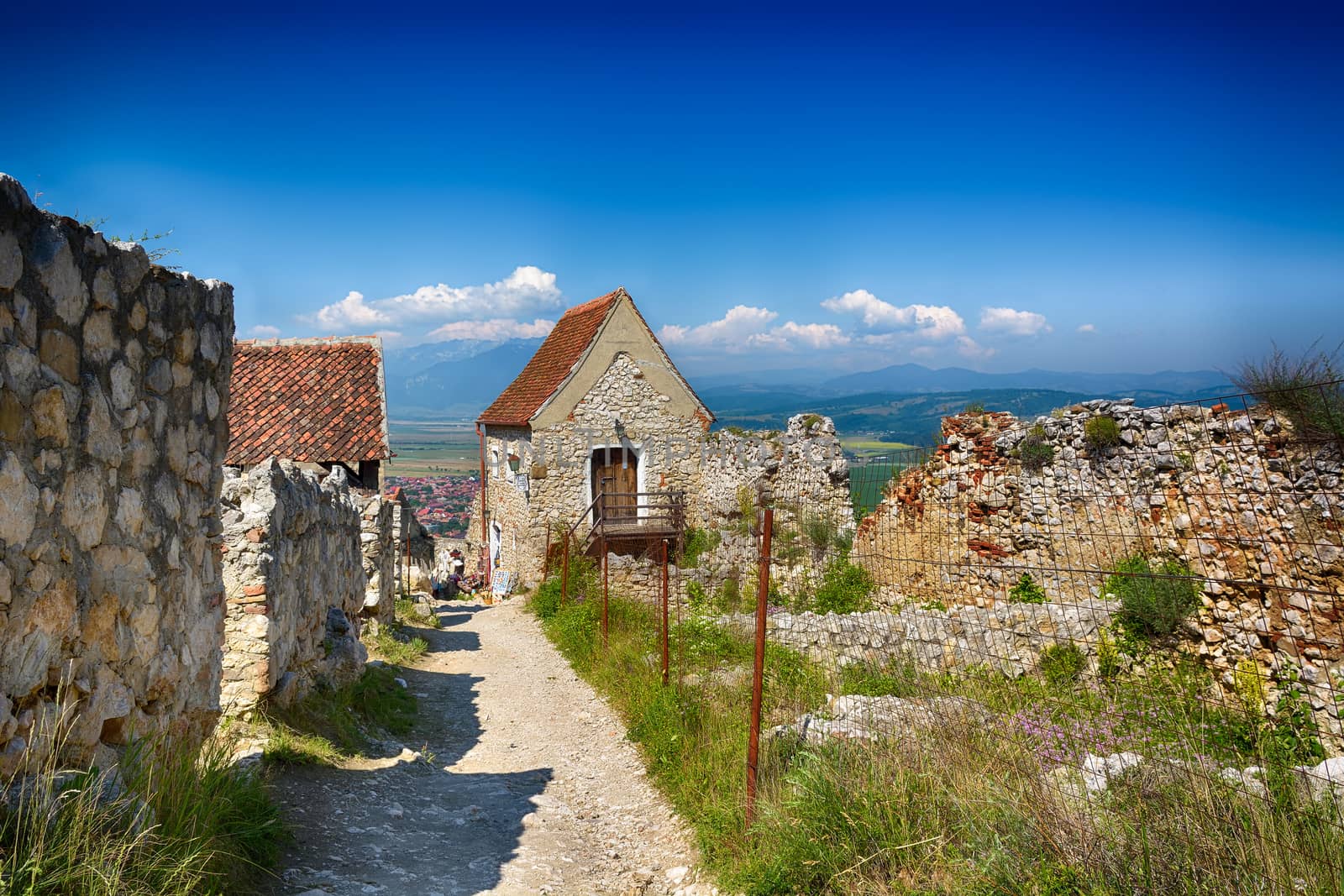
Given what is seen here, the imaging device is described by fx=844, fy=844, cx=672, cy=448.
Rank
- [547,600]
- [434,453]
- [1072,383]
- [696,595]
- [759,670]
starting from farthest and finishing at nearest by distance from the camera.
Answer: [434,453] → [1072,383] → [547,600] → [696,595] → [759,670]

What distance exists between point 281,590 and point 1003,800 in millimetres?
5725

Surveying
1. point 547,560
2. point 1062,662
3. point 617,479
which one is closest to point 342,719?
point 1062,662

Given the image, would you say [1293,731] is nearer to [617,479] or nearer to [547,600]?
[547,600]

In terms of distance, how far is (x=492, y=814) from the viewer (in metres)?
6.37

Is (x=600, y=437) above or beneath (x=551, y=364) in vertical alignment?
beneath

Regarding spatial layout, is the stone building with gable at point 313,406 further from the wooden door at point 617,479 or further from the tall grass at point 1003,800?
the tall grass at point 1003,800

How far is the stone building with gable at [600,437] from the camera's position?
20.1m

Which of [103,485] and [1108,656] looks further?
[1108,656]

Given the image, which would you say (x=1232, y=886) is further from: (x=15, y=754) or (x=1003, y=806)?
(x=15, y=754)

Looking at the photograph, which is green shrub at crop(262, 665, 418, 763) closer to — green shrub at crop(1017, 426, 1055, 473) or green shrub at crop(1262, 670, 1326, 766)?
green shrub at crop(1262, 670, 1326, 766)

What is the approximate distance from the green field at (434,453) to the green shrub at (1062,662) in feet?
159

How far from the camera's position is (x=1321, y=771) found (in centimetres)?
504

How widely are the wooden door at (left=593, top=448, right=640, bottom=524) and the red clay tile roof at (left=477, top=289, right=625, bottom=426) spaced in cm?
199

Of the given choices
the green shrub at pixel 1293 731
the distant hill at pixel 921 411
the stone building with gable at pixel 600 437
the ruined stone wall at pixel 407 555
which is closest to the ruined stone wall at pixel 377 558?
the ruined stone wall at pixel 407 555
